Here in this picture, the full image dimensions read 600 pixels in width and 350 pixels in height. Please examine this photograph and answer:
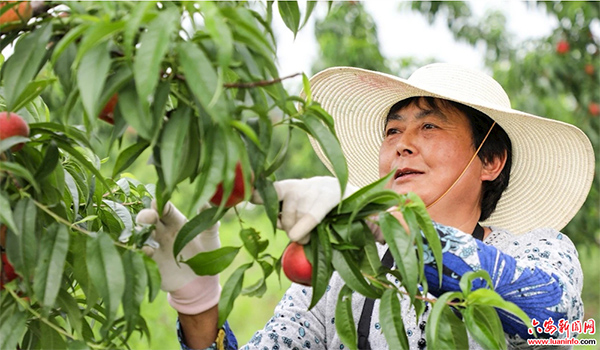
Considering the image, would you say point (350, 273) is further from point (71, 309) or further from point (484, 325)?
point (71, 309)

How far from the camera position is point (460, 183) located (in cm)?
180

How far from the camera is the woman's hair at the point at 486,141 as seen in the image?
183 cm

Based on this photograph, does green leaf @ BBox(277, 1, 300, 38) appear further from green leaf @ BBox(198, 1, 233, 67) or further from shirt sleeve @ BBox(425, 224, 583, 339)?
shirt sleeve @ BBox(425, 224, 583, 339)

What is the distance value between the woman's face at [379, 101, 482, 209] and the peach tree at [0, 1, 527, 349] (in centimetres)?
65

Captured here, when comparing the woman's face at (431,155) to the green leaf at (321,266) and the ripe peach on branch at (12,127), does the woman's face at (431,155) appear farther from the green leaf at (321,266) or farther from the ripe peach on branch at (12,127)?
the ripe peach on branch at (12,127)

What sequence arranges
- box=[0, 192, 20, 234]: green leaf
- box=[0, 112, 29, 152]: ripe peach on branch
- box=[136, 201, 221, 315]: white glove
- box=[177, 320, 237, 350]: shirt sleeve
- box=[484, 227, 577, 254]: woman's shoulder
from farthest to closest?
box=[484, 227, 577, 254]: woman's shoulder, box=[177, 320, 237, 350]: shirt sleeve, box=[136, 201, 221, 315]: white glove, box=[0, 112, 29, 152]: ripe peach on branch, box=[0, 192, 20, 234]: green leaf

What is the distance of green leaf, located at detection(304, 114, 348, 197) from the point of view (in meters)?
1.01

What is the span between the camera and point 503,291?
4.40 feet

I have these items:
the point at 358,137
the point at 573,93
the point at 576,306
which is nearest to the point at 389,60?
the point at 573,93

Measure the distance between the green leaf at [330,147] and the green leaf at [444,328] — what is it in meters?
0.20

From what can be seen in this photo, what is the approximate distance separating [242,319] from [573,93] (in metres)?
2.51

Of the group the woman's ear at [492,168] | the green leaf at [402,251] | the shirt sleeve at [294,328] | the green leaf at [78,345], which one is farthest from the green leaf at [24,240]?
the woman's ear at [492,168]

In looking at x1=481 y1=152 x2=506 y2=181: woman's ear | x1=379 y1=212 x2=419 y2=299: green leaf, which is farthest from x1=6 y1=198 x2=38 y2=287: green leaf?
x1=481 y1=152 x2=506 y2=181: woman's ear

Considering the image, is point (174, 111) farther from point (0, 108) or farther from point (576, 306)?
point (576, 306)
